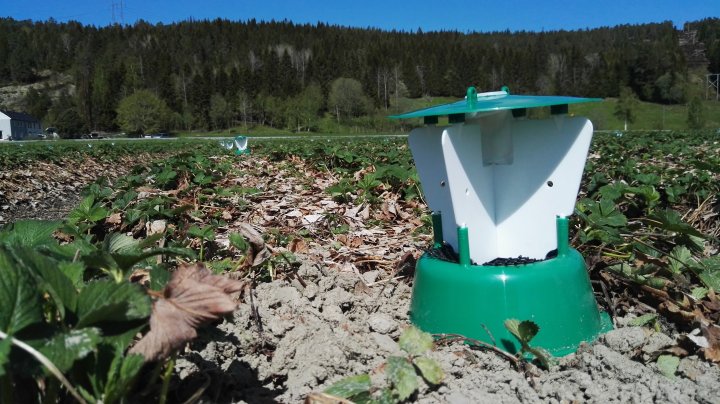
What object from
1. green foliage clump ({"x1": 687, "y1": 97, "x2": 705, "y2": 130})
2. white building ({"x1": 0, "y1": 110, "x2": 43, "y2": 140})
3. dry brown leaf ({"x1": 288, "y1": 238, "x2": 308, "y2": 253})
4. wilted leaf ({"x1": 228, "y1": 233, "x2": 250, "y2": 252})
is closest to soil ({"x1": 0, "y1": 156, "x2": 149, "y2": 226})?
dry brown leaf ({"x1": 288, "y1": 238, "x2": 308, "y2": 253})

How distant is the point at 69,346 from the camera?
76cm

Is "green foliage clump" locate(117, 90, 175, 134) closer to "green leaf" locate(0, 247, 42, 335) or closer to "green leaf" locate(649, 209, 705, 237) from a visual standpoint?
"green leaf" locate(649, 209, 705, 237)

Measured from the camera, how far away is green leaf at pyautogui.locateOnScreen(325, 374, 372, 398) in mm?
1083

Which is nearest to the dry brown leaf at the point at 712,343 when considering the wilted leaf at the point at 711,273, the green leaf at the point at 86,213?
the wilted leaf at the point at 711,273

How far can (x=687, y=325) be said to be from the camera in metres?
1.53

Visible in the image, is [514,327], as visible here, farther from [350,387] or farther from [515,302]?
[350,387]

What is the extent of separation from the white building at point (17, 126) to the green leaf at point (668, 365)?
85.2m

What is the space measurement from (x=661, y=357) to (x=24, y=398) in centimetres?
130

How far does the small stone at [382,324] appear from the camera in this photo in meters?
1.56

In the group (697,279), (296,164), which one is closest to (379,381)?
(697,279)

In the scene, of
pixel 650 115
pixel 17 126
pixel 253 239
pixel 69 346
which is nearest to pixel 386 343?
pixel 253 239

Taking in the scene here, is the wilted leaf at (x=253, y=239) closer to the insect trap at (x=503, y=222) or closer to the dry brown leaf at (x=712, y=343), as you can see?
the insect trap at (x=503, y=222)

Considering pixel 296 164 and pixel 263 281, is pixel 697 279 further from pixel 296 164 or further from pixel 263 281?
pixel 296 164

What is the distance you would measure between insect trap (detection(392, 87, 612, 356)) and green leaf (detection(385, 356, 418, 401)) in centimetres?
33
